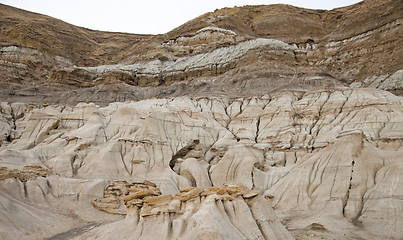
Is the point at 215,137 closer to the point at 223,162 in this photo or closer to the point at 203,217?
the point at 223,162

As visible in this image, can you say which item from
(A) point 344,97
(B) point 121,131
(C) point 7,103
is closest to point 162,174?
(B) point 121,131

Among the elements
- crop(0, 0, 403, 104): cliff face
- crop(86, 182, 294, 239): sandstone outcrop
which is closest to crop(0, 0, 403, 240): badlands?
crop(86, 182, 294, 239): sandstone outcrop

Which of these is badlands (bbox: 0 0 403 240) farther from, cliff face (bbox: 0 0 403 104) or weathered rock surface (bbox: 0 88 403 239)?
cliff face (bbox: 0 0 403 104)

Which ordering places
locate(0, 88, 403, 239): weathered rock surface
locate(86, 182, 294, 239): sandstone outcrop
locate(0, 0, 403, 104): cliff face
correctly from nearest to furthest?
locate(86, 182, 294, 239): sandstone outcrop < locate(0, 88, 403, 239): weathered rock surface < locate(0, 0, 403, 104): cliff face

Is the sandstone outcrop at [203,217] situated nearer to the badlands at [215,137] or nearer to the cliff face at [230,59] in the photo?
the badlands at [215,137]

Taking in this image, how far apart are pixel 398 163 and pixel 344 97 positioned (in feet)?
55.8

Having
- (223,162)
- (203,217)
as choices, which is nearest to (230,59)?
(223,162)

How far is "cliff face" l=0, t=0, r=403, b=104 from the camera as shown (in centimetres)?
4322

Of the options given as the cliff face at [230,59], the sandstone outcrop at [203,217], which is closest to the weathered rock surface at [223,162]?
the sandstone outcrop at [203,217]

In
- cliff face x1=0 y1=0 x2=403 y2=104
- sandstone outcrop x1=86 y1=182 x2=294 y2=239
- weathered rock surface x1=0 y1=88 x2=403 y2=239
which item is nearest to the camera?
sandstone outcrop x1=86 y1=182 x2=294 y2=239

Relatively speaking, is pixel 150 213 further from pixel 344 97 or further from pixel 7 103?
pixel 7 103

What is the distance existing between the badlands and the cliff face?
251 millimetres

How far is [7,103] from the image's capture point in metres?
42.2

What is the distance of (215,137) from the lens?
101 feet
